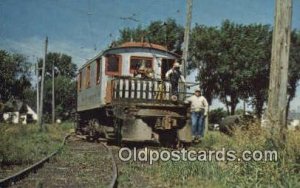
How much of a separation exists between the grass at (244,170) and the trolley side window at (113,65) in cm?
724

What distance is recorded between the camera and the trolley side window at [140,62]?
17.7 metres

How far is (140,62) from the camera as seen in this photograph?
1780cm

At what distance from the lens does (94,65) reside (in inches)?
748

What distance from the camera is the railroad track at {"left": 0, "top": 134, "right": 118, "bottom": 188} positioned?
27.9 ft

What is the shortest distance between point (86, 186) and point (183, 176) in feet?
5.90

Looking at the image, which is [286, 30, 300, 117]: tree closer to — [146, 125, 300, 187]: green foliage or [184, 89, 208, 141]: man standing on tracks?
[184, 89, 208, 141]: man standing on tracks

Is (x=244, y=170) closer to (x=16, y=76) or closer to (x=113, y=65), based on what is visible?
(x=113, y=65)

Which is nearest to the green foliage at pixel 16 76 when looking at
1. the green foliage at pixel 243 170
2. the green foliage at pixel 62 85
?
the green foliage at pixel 62 85

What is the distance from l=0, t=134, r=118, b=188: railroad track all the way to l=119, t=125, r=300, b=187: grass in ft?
2.81

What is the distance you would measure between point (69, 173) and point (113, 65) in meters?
7.82

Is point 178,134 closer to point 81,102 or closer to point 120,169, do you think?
point 120,169

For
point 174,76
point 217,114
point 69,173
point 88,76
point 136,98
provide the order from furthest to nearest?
point 217,114, point 88,76, point 174,76, point 136,98, point 69,173

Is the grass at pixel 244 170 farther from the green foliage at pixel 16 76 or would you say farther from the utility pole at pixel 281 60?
the green foliage at pixel 16 76

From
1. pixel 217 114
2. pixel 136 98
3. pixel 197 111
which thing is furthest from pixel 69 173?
pixel 217 114
